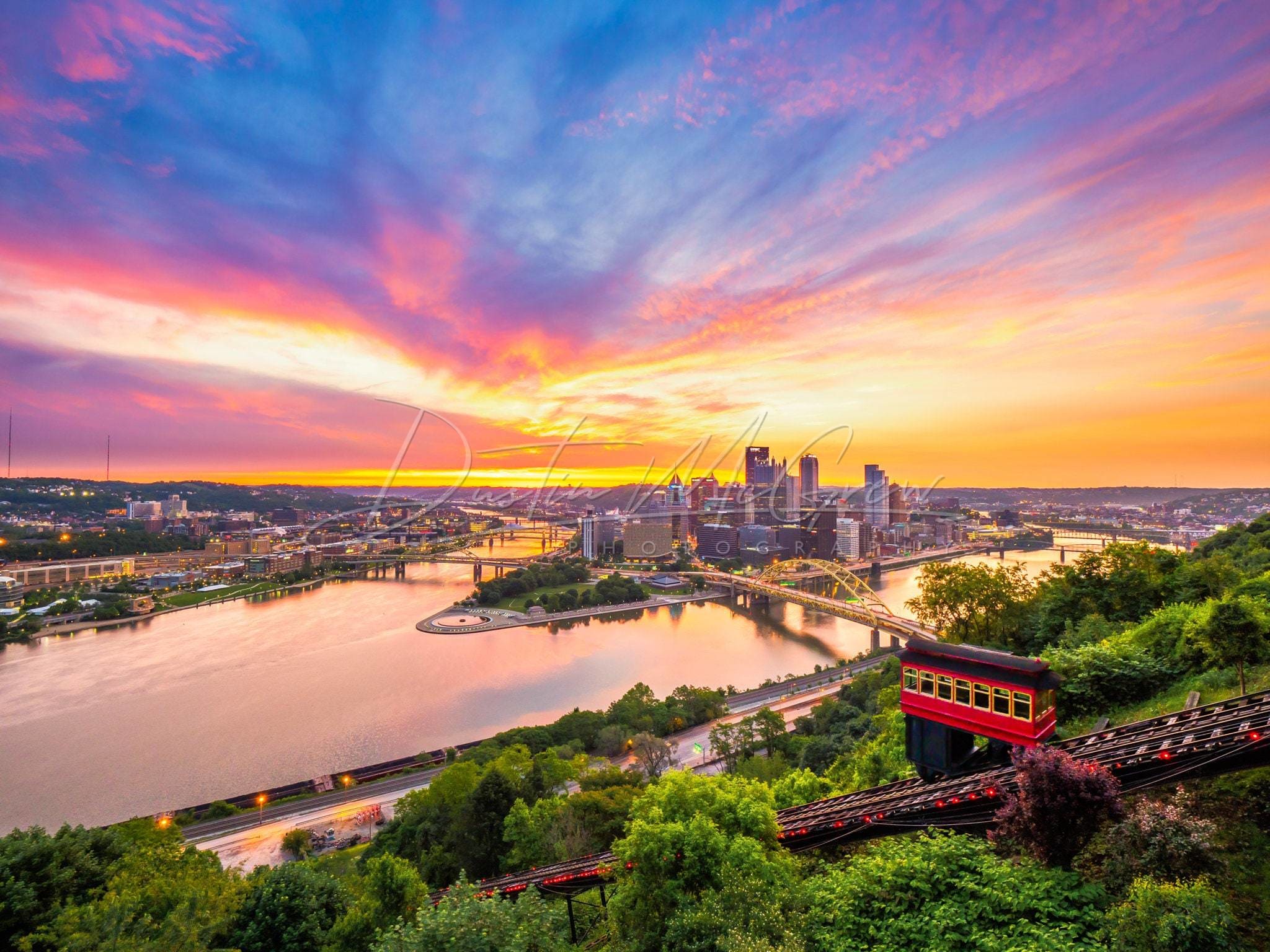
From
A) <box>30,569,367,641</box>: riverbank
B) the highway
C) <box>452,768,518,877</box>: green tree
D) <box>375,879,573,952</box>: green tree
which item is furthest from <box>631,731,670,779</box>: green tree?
<box>30,569,367,641</box>: riverbank

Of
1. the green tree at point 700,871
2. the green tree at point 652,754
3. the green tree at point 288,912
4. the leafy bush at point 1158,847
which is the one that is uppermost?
the leafy bush at point 1158,847

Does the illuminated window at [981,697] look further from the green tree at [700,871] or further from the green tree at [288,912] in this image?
the green tree at [288,912]

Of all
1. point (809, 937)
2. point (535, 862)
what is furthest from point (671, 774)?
point (535, 862)

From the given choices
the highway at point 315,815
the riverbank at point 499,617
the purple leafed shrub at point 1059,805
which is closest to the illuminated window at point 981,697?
the purple leafed shrub at point 1059,805

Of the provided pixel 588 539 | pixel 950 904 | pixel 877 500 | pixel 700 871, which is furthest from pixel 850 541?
pixel 950 904

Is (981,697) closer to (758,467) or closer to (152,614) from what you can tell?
(152,614)

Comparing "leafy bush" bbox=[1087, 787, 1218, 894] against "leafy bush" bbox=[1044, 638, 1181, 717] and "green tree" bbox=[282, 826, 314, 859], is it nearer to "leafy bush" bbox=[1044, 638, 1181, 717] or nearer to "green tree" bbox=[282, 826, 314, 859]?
"leafy bush" bbox=[1044, 638, 1181, 717]
